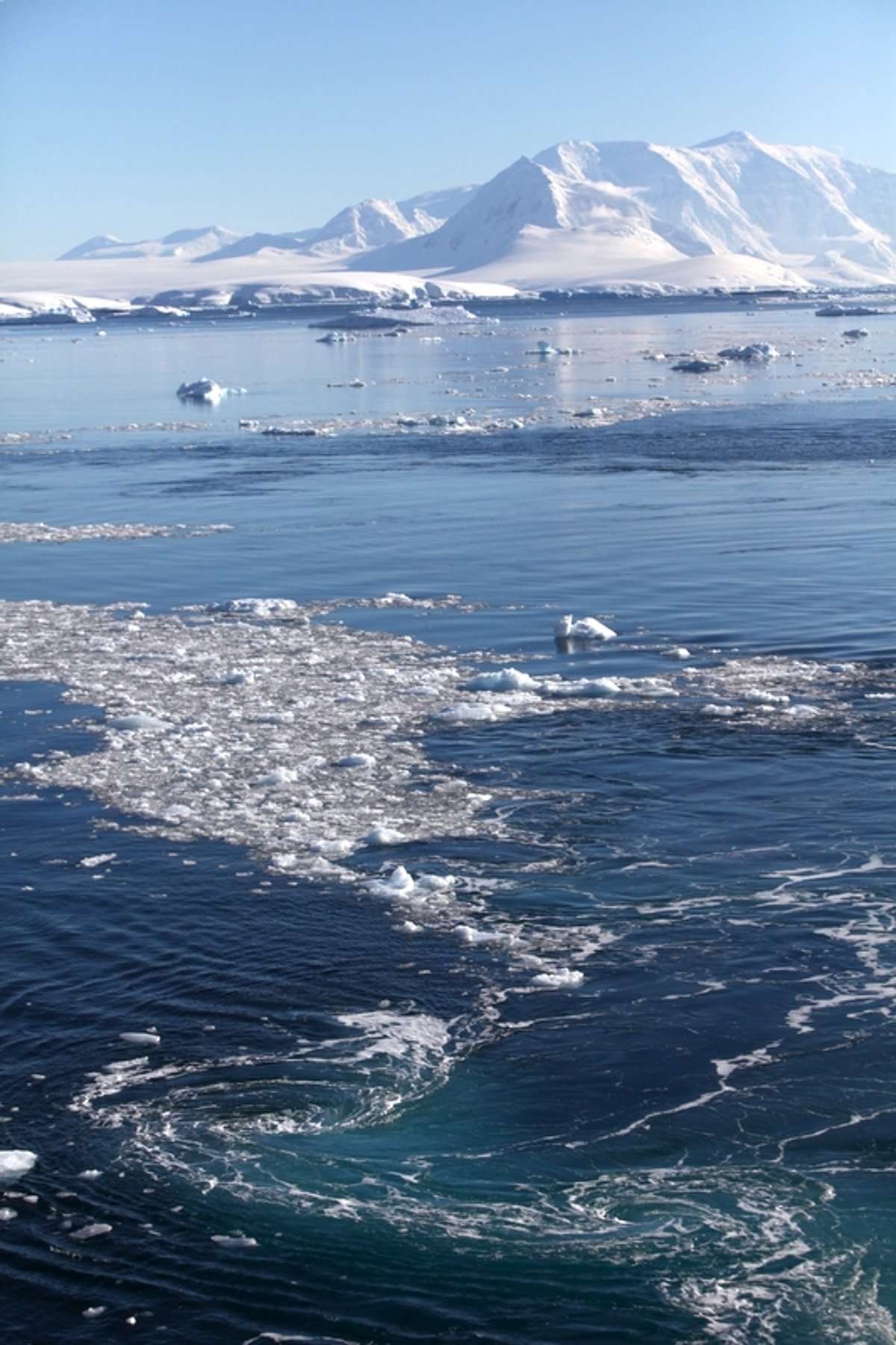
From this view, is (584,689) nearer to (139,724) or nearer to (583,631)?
(583,631)

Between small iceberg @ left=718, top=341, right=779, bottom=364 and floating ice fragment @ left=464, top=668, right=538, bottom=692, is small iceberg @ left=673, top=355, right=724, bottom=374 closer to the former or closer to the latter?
small iceberg @ left=718, top=341, right=779, bottom=364

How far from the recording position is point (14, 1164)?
5879 millimetres

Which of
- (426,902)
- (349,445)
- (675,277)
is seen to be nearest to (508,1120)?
(426,902)

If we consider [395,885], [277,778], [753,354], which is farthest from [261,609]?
[753,354]

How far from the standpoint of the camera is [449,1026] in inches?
274

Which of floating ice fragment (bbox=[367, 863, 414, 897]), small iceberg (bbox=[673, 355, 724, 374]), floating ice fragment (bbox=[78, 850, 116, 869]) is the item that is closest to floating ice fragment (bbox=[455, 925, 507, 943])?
floating ice fragment (bbox=[367, 863, 414, 897])

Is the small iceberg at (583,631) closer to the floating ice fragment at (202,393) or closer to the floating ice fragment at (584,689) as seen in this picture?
the floating ice fragment at (584,689)

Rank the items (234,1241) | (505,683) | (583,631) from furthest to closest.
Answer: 1. (583,631)
2. (505,683)
3. (234,1241)

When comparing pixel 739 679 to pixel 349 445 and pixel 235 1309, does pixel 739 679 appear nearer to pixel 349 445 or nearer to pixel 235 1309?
pixel 235 1309

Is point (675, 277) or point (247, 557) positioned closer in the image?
point (247, 557)

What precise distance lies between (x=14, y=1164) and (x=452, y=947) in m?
2.58

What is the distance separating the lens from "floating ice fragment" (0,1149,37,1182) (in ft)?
19.2

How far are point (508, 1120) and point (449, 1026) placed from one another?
789 millimetres

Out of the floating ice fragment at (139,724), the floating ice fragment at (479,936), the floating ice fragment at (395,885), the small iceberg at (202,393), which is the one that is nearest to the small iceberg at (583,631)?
the floating ice fragment at (139,724)
